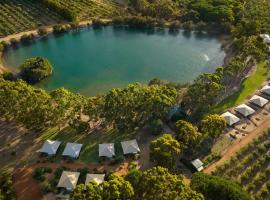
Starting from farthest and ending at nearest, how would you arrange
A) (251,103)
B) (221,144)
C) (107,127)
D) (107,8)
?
(107,8)
(251,103)
(107,127)
(221,144)

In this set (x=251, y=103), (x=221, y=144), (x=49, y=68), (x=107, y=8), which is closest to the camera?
(x=221, y=144)

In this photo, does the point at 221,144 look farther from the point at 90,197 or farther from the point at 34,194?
the point at 34,194

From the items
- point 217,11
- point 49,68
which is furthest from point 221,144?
point 217,11

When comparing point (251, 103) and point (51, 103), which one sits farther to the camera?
point (251, 103)

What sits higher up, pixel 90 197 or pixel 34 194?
pixel 90 197

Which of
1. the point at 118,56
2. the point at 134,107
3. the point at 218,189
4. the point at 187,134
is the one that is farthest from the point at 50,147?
the point at 118,56

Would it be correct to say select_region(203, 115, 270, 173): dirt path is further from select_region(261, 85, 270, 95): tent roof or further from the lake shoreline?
the lake shoreline

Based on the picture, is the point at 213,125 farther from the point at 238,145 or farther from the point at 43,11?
the point at 43,11
